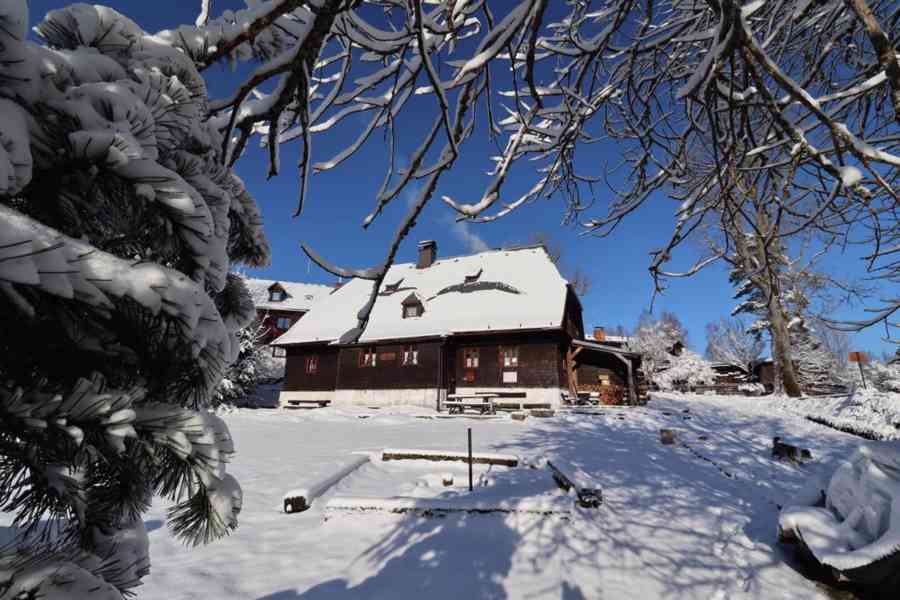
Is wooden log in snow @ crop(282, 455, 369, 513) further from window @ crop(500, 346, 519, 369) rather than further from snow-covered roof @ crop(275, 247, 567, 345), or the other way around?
window @ crop(500, 346, 519, 369)

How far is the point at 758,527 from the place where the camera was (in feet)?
15.7

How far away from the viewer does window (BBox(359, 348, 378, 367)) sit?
2236 centimetres

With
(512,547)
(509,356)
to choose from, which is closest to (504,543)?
(512,547)

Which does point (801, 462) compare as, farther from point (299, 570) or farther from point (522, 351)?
point (522, 351)

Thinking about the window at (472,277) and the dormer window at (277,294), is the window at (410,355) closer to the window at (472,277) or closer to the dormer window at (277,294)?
the window at (472,277)

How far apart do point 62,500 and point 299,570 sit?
338 cm

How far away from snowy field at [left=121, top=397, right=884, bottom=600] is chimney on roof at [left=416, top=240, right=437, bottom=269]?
19144 millimetres

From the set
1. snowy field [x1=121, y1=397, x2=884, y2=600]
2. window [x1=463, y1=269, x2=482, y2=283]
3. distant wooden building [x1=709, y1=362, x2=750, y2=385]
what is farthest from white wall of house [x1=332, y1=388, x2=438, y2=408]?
distant wooden building [x1=709, y1=362, x2=750, y2=385]

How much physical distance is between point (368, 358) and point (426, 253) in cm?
783

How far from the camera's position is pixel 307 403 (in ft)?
76.3

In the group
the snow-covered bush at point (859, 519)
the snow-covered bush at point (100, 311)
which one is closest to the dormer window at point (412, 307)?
the snow-covered bush at point (859, 519)

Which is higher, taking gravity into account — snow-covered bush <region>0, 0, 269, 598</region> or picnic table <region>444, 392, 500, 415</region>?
snow-covered bush <region>0, 0, 269, 598</region>

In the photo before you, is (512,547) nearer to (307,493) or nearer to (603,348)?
(307,493)

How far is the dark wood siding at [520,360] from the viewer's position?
757 inches
